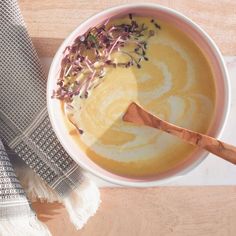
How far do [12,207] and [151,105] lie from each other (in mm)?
277

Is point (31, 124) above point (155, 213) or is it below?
above

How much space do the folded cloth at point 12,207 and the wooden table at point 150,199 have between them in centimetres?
5

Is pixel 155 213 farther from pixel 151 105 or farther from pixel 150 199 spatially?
pixel 151 105

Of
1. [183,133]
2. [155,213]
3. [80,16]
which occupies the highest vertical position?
[80,16]

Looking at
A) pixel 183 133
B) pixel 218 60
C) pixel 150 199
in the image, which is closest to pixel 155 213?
pixel 150 199

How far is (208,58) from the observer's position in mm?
875

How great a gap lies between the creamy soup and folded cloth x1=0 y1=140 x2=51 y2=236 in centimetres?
12

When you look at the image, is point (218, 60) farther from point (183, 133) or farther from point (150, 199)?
point (150, 199)

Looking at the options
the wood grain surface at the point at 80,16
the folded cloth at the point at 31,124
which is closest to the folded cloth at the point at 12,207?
the folded cloth at the point at 31,124

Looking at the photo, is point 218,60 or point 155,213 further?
point 155,213

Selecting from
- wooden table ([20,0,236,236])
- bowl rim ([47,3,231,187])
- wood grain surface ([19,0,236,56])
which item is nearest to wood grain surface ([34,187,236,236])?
wooden table ([20,0,236,236])

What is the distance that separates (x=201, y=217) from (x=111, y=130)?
24cm

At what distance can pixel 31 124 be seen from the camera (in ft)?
3.01

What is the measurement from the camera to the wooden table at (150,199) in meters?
0.95
